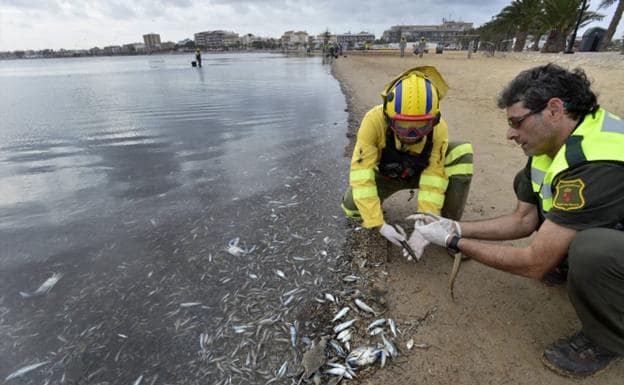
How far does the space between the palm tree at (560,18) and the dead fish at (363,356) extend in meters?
42.4

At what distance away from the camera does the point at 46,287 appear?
3.54 m

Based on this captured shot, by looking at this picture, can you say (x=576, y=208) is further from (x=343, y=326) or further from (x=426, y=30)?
(x=426, y=30)

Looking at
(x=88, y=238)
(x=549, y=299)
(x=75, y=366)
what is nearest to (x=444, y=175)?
(x=549, y=299)

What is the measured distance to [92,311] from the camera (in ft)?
10.5

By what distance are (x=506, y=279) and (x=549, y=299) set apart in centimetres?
38

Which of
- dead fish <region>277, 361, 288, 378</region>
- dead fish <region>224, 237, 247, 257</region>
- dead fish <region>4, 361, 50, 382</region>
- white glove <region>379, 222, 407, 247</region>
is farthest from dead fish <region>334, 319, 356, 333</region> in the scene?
dead fish <region>4, 361, 50, 382</region>

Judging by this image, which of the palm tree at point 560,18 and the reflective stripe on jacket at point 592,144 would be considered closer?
the reflective stripe on jacket at point 592,144

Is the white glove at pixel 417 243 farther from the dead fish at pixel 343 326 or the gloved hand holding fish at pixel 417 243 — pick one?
the dead fish at pixel 343 326

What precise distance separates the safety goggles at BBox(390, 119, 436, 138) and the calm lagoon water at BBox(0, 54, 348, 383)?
64.6 inches

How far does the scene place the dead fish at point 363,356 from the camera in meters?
2.48

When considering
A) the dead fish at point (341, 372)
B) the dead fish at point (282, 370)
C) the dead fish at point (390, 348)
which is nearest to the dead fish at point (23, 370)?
the dead fish at point (282, 370)

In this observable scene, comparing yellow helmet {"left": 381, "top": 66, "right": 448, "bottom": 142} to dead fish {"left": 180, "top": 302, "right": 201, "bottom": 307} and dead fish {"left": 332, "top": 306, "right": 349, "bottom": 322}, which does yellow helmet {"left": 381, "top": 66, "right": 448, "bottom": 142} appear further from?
dead fish {"left": 180, "top": 302, "right": 201, "bottom": 307}

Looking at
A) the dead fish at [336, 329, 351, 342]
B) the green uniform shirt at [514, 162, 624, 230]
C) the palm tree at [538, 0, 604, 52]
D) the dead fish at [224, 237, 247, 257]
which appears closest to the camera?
the green uniform shirt at [514, 162, 624, 230]

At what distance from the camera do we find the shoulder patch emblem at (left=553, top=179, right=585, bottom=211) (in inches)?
78.7
